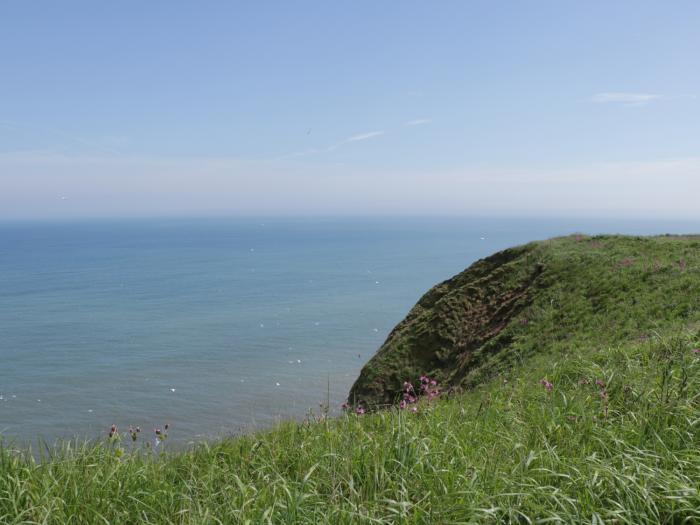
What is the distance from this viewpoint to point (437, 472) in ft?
18.1

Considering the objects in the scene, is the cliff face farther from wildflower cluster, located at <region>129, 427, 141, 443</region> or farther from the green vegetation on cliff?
wildflower cluster, located at <region>129, 427, 141, 443</region>

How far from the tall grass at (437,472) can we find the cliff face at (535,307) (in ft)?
→ 35.1

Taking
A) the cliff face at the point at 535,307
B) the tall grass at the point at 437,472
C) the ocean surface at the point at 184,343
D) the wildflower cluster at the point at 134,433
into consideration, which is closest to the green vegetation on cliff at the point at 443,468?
the tall grass at the point at 437,472

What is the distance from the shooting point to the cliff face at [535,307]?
65.0ft

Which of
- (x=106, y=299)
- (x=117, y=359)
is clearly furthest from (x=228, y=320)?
(x=106, y=299)

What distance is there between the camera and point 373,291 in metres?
92.7

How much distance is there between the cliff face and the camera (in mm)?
19812

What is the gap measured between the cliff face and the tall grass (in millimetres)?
10713

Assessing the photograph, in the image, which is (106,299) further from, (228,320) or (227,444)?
(227,444)

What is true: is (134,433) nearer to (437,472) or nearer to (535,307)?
(437,472)

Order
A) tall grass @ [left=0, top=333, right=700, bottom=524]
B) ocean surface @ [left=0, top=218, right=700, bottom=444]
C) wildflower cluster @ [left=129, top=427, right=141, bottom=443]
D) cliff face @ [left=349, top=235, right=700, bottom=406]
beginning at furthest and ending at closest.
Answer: ocean surface @ [left=0, top=218, right=700, bottom=444] → cliff face @ [left=349, top=235, right=700, bottom=406] → wildflower cluster @ [left=129, top=427, right=141, bottom=443] → tall grass @ [left=0, top=333, right=700, bottom=524]

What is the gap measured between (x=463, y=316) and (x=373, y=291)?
64600 millimetres

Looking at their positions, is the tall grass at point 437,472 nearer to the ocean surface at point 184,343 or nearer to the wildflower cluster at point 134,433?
the wildflower cluster at point 134,433

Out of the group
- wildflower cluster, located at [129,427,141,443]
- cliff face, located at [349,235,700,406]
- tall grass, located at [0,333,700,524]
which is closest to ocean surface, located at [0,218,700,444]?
tall grass, located at [0,333,700,524]
